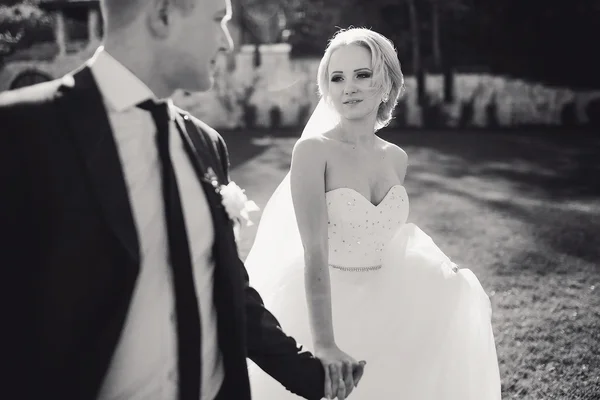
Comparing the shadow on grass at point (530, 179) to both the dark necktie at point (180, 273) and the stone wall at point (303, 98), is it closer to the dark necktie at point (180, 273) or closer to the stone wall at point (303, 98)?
the stone wall at point (303, 98)

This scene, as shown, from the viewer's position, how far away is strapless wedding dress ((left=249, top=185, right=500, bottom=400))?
8.21 feet

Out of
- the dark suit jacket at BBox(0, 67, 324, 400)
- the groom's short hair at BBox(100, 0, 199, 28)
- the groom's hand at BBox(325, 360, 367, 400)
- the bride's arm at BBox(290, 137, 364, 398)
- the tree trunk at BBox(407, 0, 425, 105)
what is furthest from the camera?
the tree trunk at BBox(407, 0, 425, 105)

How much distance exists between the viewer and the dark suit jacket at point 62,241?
1.22 m

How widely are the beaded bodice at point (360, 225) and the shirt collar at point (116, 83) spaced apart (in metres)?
1.24

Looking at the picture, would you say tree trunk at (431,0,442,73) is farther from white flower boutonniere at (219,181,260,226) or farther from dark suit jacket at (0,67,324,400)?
dark suit jacket at (0,67,324,400)

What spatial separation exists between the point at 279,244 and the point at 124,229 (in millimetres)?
1815

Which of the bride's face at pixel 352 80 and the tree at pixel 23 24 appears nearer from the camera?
the bride's face at pixel 352 80

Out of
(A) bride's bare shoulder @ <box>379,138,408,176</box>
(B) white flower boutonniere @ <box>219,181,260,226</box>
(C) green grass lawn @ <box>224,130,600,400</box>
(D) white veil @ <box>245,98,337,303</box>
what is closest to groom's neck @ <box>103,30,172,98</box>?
(B) white flower boutonniere @ <box>219,181,260,226</box>

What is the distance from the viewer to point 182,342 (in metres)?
1.41

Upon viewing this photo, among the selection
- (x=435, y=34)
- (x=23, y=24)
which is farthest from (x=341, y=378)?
(x=23, y=24)

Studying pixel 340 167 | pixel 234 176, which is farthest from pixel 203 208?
pixel 234 176

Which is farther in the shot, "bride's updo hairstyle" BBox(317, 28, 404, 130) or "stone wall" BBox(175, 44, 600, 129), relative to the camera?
Answer: "stone wall" BBox(175, 44, 600, 129)

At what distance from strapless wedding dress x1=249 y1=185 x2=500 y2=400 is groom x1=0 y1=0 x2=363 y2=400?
0.94m

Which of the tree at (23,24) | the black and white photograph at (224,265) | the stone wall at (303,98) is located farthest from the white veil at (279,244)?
the tree at (23,24)
